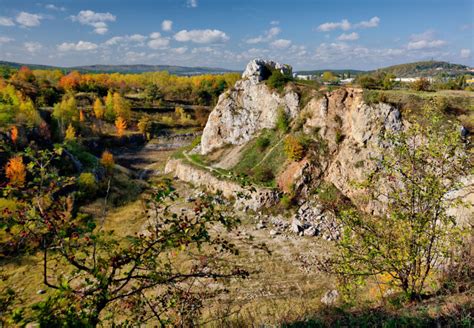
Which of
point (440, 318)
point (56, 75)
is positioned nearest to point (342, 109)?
point (440, 318)

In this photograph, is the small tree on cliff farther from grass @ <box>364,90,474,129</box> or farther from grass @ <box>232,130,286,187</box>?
grass @ <box>232,130,286,187</box>

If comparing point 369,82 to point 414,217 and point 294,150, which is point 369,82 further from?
point 414,217

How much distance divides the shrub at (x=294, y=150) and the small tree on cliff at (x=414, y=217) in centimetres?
2821

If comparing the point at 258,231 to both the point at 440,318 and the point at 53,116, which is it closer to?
the point at 440,318

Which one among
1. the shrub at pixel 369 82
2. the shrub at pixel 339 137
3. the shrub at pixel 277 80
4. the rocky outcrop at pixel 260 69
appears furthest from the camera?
the rocky outcrop at pixel 260 69

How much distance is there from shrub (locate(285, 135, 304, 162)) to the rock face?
8883 millimetres

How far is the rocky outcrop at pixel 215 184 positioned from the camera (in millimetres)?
37031

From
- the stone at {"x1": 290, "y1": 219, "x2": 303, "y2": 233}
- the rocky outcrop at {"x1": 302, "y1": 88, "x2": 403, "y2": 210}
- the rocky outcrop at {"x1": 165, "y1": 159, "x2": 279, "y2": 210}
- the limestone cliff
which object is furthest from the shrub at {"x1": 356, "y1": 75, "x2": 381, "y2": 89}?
the stone at {"x1": 290, "y1": 219, "x2": 303, "y2": 233}

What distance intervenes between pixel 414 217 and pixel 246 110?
4309 cm

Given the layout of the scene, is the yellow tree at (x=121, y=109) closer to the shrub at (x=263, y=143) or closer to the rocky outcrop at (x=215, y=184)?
the rocky outcrop at (x=215, y=184)

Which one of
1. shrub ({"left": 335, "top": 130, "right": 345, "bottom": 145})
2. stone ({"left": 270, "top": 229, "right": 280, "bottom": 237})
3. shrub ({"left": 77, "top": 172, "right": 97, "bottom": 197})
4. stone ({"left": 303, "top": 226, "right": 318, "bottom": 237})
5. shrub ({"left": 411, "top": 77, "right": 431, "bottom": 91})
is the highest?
shrub ({"left": 411, "top": 77, "right": 431, "bottom": 91})

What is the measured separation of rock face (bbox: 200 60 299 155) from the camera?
1905 inches

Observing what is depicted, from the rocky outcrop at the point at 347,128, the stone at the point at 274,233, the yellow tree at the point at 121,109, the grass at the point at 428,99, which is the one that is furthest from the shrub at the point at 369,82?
the yellow tree at the point at 121,109

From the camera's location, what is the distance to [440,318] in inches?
306
